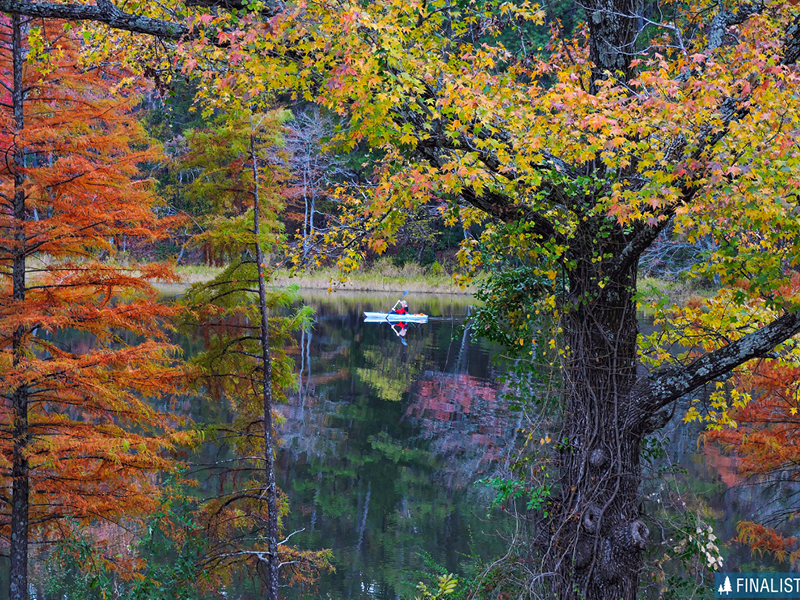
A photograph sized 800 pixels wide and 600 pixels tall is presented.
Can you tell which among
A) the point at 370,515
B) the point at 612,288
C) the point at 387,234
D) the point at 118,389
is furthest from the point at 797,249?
the point at 370,515

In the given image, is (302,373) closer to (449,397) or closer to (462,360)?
(449,397)

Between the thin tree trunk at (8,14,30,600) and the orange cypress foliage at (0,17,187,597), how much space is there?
0.01 m

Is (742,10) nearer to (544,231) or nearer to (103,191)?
(544,231)

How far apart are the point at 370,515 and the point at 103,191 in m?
6.70

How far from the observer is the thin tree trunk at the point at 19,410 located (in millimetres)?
6145

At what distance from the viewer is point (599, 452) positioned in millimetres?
5355

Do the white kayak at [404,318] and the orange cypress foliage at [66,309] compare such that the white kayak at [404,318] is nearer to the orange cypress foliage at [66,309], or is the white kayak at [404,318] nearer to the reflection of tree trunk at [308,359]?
the reflection of tree trunk at [308,359]

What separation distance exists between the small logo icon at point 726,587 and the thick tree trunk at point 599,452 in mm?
3009

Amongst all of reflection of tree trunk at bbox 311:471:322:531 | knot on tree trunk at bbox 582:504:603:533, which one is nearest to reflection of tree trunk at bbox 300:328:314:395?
reflection of tree trunk at bbox 311:471:322:531

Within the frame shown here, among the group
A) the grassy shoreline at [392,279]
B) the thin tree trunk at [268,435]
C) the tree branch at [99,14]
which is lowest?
the grassy shoreline at [392,279]

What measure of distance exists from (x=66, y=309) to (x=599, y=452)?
15.2 feet

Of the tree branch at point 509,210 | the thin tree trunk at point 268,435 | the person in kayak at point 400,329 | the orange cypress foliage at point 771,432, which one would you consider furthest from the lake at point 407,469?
the person in kayak at point 400,329

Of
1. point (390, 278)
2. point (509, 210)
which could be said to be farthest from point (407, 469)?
point (390, 278)

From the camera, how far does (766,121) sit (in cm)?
430
